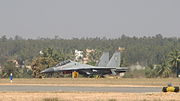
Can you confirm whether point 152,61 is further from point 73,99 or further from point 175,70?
point 73,99

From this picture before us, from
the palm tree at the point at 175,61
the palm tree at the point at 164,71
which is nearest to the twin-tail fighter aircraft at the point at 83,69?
the palm tree at the point at 175,61

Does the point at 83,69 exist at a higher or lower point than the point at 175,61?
lower

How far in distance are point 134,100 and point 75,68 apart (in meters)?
41.5

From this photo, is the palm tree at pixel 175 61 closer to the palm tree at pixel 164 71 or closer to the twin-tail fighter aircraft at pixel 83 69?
the palm tree at pixel 164 71

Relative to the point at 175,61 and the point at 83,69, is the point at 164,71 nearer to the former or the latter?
the point at 175,61

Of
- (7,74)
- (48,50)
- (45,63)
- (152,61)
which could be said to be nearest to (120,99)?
(45,63)

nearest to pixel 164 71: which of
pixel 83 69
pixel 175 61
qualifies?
pixel 175 61

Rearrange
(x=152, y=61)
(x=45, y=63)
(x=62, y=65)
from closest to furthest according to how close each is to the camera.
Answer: (x=62, y=65), (x=45, y=63), (x=152, y=61)

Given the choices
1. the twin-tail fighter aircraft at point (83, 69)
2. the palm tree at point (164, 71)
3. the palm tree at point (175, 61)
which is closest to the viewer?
the twin-tail fighter aircraft at point (83, 69)

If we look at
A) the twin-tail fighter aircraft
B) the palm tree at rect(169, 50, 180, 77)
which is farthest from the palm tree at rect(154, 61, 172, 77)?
the twin-tail fighter aircraft

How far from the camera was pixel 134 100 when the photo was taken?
88.4ft

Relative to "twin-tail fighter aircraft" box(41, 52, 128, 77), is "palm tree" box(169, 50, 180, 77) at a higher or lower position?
higher

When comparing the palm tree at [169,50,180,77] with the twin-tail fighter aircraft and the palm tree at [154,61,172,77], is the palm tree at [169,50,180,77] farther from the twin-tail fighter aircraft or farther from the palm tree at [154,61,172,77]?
the twin-tail fighter aircraft

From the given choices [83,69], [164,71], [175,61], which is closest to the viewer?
[83,69]
